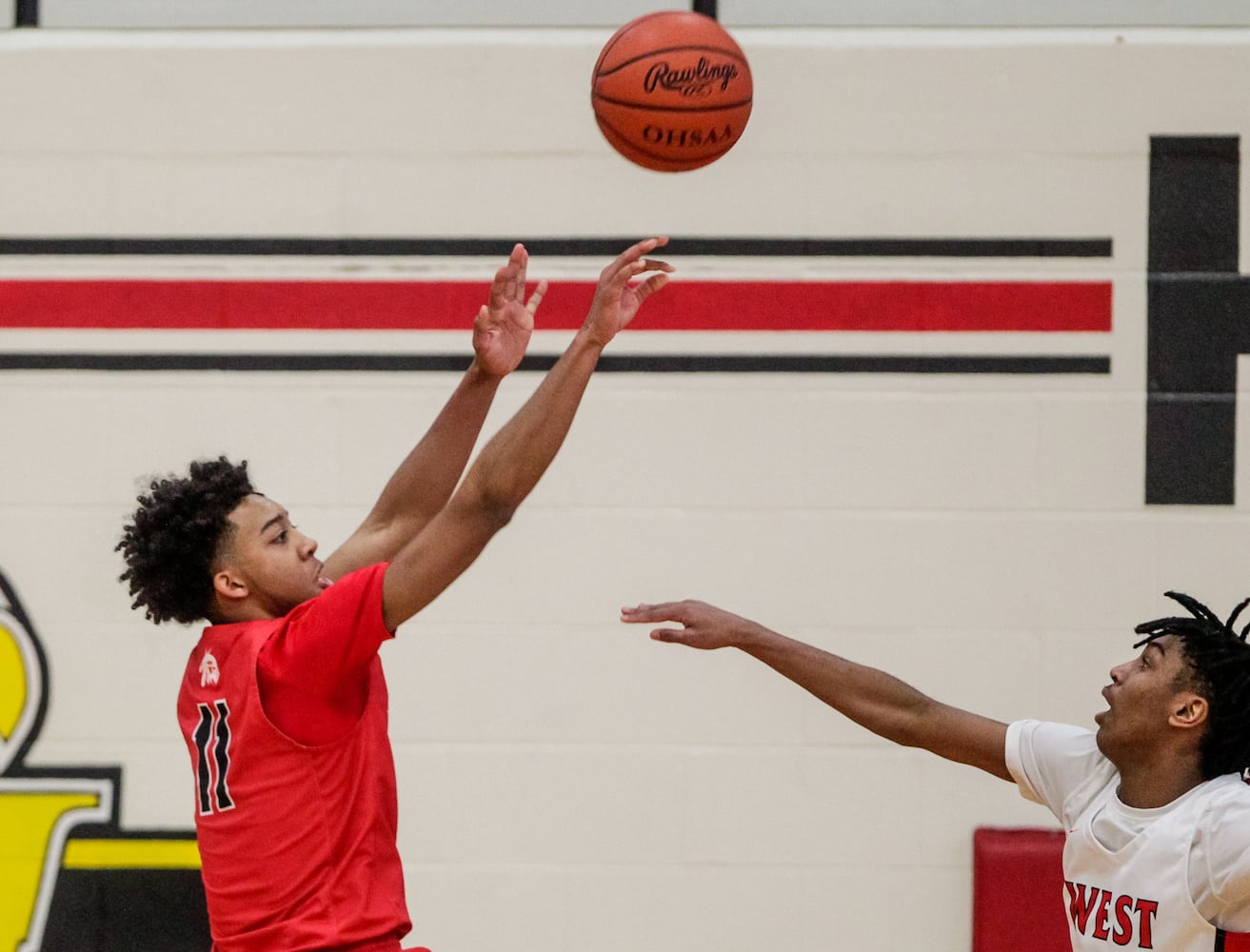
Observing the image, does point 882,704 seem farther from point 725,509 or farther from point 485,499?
point 725,509

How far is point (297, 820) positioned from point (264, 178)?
2159 millimetres

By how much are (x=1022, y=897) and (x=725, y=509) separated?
1255 mm

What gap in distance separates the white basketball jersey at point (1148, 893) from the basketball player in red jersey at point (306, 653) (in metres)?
1.21

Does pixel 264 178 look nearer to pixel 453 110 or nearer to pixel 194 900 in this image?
pixel 453 110

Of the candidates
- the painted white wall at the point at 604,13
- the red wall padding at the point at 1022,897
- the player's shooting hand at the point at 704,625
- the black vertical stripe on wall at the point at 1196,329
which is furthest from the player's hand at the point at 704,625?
the painted white wall at the point at 604,13

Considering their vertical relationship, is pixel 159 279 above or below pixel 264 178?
below

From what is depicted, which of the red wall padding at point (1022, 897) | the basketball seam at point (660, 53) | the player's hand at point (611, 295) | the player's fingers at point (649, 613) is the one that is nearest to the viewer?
the player's hand at point (611, 295)

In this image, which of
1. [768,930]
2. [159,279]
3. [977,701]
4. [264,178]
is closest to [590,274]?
[264,178]

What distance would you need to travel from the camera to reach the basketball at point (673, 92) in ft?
9.88

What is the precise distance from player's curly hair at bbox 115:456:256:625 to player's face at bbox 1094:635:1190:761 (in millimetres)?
1614

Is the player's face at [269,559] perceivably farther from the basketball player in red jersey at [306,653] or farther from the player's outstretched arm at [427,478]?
the player's outstretched arm at [427,478]

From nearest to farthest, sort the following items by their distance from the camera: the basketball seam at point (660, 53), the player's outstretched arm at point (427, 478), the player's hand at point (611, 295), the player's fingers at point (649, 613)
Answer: the player's hand at point (611, 295)
the player's fingers at point (649, 613)
the player's outstretched arm at point (427, 478)
the basketball seam at point (660, 53)

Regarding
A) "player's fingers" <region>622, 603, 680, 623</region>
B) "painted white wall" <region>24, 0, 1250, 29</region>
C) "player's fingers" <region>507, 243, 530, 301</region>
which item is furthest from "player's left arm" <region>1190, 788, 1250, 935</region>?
"painted white wall" <region>24, 0, 1250, 29</region>

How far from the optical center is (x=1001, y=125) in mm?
3936
